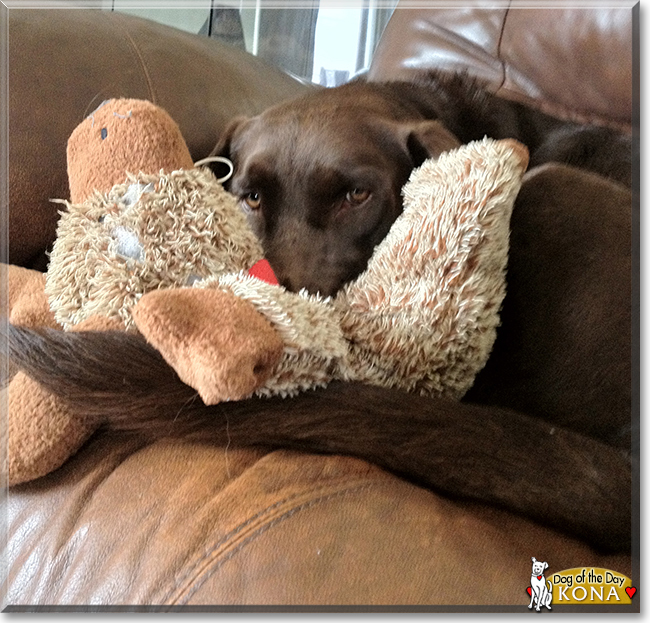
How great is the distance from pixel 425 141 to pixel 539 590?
30.1 inches

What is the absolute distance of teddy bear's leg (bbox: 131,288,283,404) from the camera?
45 cm

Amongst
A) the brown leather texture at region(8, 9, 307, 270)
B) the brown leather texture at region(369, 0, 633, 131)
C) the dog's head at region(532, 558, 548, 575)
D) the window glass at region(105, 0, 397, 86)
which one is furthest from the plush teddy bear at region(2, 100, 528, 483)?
the window glass at region(105, 0, 397, 86)

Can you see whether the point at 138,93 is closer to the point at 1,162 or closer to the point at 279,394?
the point at 1,162

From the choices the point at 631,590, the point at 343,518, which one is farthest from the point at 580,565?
the point at 343,518

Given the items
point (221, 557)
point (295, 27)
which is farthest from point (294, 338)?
point (295, 27)

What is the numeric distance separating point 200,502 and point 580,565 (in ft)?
1.06

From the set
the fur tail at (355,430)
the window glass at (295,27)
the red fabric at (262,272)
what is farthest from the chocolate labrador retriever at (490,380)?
the window glass at (295,27)

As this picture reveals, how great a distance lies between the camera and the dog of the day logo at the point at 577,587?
459 mm

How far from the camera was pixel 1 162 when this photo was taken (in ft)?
3.41

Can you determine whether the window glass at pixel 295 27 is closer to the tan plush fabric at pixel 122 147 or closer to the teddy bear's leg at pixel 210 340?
the tan plush fabric at pixel 122 147

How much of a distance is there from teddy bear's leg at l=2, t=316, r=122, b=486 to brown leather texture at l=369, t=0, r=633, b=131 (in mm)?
1101

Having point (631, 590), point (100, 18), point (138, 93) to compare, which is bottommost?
point (631, 590)

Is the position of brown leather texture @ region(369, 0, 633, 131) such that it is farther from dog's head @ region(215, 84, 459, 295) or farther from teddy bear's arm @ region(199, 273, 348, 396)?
teddy bear's arm @ region(199, 273, 348, 396)

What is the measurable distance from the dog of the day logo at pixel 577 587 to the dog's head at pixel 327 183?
0.52 m
